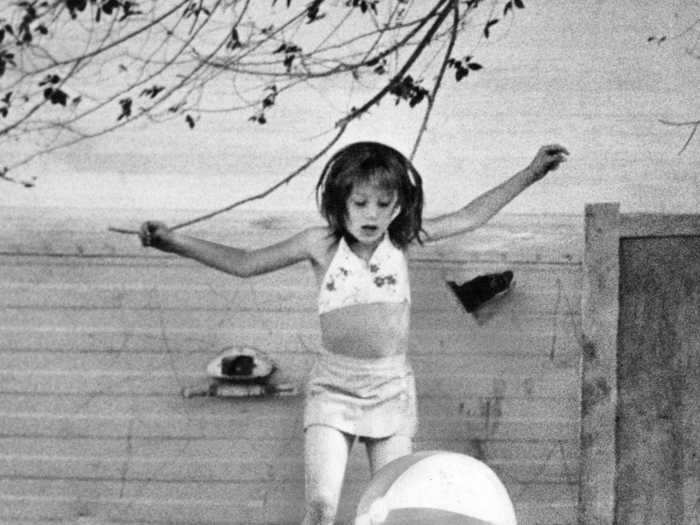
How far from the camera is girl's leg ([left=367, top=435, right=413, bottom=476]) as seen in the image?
5.18 m

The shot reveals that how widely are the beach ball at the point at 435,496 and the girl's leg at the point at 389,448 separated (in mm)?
425

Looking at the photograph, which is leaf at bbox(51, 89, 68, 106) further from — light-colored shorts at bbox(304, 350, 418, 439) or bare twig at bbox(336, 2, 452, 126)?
light-colored shorts at bbox(304, 350, 418, 439)

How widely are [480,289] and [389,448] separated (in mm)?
1170

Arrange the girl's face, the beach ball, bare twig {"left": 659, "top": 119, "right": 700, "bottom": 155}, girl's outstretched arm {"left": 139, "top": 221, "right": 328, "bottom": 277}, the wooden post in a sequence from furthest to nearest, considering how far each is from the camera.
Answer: bare twig {"left": 659, "top": 119, "right": 700, "bottom": 155} < the wooden post < girl's outstretched arm {"left": 139, "top": 221, "right": 328, "bottom": 277} < the girl's face < the beach ball

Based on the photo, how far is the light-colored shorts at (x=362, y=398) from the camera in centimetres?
511

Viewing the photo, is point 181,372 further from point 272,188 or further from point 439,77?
point 439,77

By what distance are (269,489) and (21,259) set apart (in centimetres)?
149

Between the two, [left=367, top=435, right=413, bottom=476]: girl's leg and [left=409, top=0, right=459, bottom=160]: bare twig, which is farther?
[left=409, top=0, right=459, bottom=160]: bare twig

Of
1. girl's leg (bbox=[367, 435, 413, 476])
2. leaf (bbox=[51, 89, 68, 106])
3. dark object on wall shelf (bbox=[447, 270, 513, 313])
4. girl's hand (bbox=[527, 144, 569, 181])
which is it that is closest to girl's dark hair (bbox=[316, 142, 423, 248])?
girl's hand (bbox=[527, 144, 569, 181])

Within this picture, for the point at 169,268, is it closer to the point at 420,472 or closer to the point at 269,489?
the point at 269,489

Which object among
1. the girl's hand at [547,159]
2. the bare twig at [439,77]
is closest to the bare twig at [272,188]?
the bare twig at [439,77]

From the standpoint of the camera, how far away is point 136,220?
6.11m

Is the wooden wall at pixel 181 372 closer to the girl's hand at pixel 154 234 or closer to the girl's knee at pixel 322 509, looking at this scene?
the girl's hand at pixel 154 234

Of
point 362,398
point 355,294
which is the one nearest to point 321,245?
point 355,294
